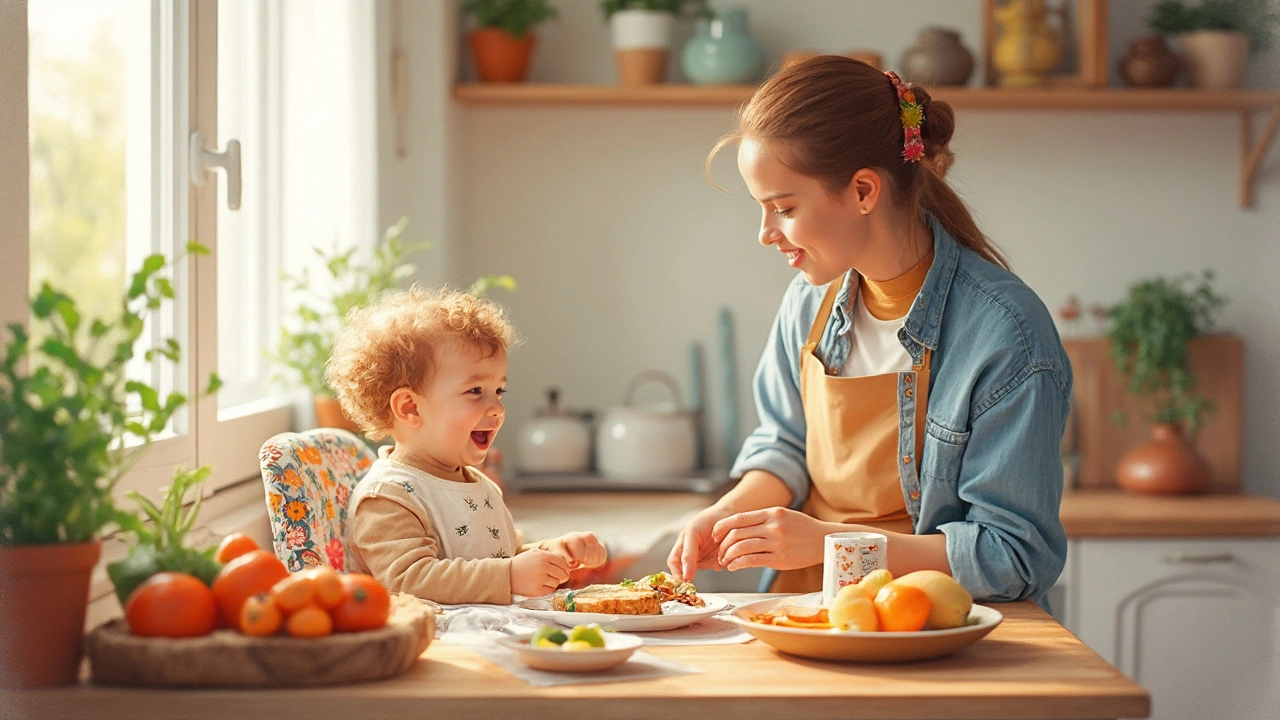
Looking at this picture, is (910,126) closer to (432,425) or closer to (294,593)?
(432,425)

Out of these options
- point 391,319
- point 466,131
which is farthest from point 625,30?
point 391,319

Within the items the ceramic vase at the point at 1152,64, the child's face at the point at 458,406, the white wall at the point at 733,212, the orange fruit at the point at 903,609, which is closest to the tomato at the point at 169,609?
the child's face at the point at 458,406

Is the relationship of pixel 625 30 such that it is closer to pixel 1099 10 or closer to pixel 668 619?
pixel 1099 10

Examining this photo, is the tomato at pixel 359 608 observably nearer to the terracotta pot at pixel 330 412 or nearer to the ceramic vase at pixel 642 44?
the terracotta pot at pixel 330 412

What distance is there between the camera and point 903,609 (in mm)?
1108

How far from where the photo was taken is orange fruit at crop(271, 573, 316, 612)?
1.00 meters

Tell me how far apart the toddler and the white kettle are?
4.60 ft

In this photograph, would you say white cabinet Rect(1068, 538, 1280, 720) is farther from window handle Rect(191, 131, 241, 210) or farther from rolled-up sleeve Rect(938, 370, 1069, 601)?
window handle Rect(191, 131, 241, 210)

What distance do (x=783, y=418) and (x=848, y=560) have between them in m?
0.50

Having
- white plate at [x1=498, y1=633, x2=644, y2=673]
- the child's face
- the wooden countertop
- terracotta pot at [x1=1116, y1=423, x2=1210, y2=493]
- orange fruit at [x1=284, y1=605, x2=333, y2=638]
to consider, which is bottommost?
the wooden countertop

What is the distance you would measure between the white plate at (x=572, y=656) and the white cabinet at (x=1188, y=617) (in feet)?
6.25

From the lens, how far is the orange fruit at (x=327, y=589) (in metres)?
1.00

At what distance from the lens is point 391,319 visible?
146 cm

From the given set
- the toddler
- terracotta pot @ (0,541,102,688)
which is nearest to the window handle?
the toddler
